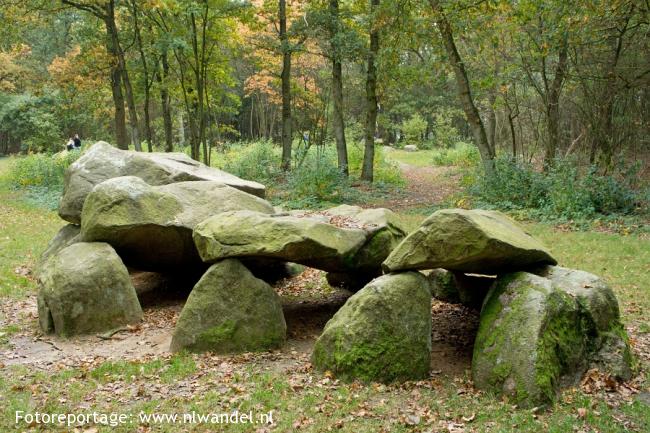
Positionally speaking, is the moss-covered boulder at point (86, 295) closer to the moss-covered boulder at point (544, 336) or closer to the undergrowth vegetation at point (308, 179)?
the moss-covered boulder at point (544, 336)

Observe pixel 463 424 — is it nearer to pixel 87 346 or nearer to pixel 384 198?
pixel 87 346

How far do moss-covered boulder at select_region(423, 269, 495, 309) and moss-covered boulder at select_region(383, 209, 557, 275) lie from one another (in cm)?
107

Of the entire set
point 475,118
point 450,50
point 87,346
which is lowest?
point 87,346

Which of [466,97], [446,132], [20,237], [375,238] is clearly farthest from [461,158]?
[375,238]

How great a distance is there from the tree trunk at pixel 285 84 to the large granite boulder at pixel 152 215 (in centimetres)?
1235

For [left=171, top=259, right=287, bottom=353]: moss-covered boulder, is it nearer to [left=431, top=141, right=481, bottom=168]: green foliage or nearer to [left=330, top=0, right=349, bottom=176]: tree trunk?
[left=330, top=0, right=349, bottom=176]: tree trunk

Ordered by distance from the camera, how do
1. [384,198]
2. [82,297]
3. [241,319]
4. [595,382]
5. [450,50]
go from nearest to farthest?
[595,382] → [241,319] → [82,297] → [450,50] → [384,198]

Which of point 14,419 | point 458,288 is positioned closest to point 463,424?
point 458,288

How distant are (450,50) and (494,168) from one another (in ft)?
12.4

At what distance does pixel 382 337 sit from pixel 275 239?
6.06 ft

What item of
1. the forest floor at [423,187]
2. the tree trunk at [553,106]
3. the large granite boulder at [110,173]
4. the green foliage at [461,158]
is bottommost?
the forest floor at [423,187]

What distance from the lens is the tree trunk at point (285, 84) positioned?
68.9 ft

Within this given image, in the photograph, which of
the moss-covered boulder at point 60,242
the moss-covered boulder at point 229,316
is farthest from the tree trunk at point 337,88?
the moss-covered boulder at point 229,316

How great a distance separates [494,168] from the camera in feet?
59.8
